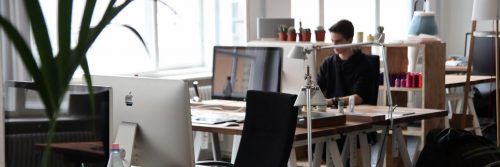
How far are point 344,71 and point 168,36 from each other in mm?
2164

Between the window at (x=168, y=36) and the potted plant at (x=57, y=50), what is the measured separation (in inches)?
181

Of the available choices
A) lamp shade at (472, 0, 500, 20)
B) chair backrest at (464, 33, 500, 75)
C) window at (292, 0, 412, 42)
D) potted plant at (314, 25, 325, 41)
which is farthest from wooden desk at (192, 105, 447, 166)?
window at (292, 0, 412, 42)

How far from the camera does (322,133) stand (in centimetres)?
407

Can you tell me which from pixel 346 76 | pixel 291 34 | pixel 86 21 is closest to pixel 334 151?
pixel 346 76

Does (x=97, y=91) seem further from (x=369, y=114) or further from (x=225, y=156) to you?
(x=225, y=156)

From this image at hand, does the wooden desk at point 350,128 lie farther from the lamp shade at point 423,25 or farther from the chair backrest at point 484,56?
the chair backrest at point 484,56

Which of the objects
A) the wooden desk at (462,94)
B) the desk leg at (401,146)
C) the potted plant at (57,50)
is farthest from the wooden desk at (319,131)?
the wooden desk at (462,94)

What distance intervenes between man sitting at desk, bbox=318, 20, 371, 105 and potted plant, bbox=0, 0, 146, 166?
3.81 metres

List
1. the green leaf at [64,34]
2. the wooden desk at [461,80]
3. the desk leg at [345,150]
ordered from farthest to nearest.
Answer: the wooden desk at [461,80], the desk leg at [345,150], the green leaf at [64,34]

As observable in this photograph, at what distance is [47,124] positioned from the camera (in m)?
2.47

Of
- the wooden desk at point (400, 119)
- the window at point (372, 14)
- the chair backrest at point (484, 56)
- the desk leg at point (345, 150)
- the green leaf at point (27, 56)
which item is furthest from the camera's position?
the window at point (372, 14)

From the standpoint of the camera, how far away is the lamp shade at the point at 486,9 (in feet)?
18.8

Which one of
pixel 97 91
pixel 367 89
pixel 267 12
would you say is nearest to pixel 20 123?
pixel 97 91

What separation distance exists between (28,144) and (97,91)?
0.33 meters
